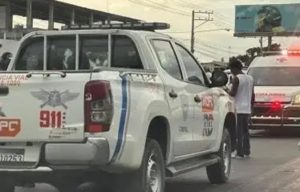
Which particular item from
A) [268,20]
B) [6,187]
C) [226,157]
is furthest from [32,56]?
[268,20]

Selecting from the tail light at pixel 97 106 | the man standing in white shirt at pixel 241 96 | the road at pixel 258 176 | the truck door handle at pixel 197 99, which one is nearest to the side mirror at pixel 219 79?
the truck door handle at pixel 197 99

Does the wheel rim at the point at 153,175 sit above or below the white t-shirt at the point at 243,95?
below

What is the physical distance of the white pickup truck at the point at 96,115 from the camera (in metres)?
6.50

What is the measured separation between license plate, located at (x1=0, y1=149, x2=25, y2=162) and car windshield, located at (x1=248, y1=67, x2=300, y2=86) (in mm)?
12679

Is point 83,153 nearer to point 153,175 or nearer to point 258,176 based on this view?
point 153,175

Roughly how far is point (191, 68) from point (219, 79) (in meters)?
0.52

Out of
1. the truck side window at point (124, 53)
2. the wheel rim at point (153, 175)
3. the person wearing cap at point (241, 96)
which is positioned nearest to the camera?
the wheel rim at point (153, 175)

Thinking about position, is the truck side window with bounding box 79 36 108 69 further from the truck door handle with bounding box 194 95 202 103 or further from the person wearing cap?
the person wearing cap

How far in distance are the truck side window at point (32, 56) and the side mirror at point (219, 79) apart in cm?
245

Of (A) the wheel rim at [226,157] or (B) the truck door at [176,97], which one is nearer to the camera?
(B) the truck door at [176,97]

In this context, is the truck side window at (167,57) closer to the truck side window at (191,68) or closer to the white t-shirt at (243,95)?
the truck side window at (191,68)

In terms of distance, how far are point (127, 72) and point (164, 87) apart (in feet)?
3.34

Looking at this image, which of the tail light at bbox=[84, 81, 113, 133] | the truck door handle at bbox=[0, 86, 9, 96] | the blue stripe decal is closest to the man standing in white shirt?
the blue stripe decal

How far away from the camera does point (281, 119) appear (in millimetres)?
17891
